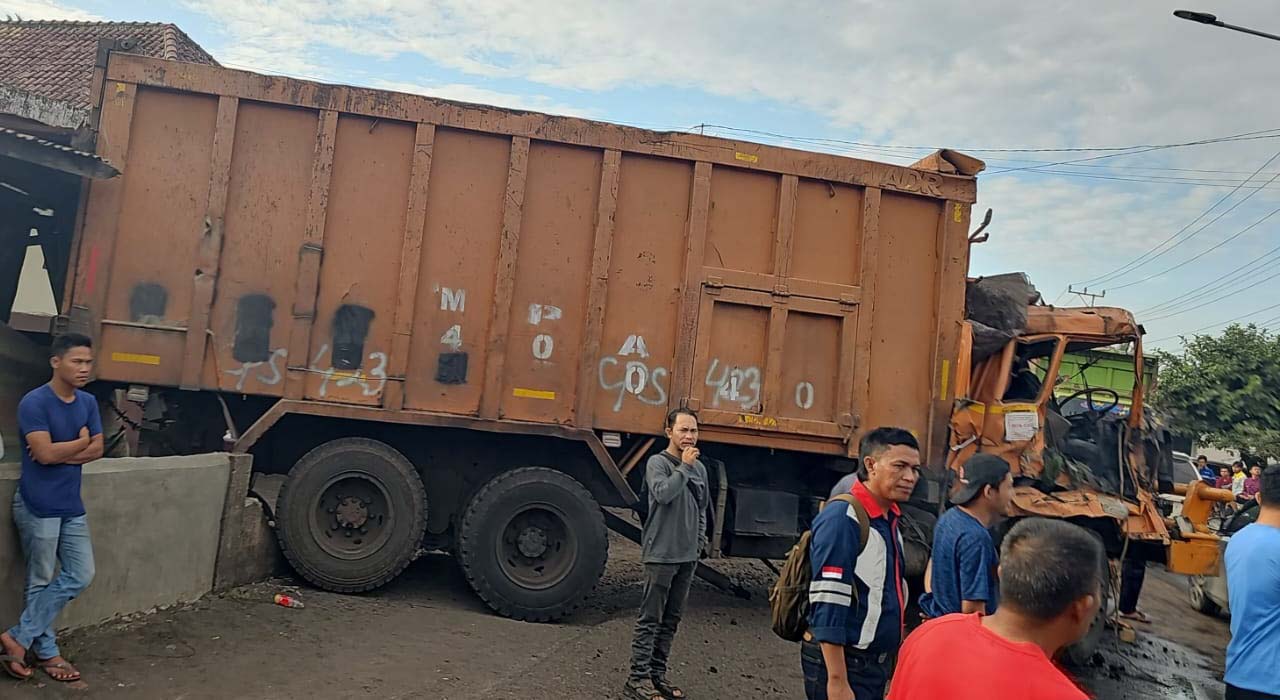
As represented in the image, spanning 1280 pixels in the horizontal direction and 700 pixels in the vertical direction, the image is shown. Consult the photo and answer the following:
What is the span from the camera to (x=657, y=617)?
4621 mm

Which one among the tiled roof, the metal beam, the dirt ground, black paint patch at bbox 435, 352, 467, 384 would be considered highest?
the tiled roof

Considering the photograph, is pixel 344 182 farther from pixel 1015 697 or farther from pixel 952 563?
pixel 1015 697

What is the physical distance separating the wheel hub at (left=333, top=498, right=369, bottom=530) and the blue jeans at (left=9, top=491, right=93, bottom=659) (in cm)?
208

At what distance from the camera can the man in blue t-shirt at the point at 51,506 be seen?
3.85 metres

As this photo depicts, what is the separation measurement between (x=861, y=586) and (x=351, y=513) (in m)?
4.22

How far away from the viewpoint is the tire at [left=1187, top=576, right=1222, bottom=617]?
964cm

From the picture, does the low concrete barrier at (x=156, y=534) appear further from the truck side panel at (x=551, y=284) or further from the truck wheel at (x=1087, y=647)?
the truck wheel at (x=1087, y=647)

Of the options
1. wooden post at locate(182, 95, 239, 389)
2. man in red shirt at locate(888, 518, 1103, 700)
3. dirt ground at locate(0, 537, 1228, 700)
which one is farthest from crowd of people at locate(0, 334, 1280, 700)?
wooden post at locate(182, 95, 239, 389)

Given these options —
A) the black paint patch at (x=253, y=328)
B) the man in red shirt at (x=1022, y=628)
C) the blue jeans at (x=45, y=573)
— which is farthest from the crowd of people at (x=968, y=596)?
the black paint patch at (x=253, y=328)

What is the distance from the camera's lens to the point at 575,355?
A: 6227 millimetres

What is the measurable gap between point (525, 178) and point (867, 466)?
154 inches

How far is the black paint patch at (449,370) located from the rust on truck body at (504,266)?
Answer: 0.01 metres

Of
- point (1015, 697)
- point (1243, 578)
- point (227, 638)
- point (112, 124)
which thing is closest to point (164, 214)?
point (112, 124)

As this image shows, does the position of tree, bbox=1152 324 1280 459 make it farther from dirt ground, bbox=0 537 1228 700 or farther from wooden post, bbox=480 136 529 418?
wooden post, bbox=480 136 529 418
